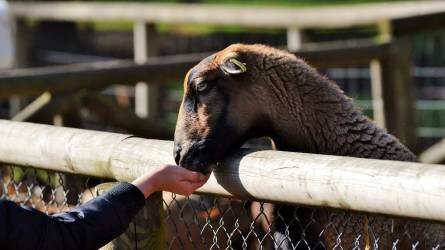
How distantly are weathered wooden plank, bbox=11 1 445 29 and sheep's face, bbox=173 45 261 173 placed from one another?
3.87m

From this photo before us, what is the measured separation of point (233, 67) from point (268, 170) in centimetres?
146

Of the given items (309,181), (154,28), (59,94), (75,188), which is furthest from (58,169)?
(154,28)

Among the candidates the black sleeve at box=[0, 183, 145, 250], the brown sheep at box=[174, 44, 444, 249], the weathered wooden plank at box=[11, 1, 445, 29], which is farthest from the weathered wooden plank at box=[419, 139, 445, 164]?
the black sleeve at box=[0, 183, 145, 250]

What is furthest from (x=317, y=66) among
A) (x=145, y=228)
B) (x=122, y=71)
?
(x=145, y=228)

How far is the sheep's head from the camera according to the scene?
171 inches

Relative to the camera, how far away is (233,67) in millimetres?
4492

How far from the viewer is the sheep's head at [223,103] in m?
4.33

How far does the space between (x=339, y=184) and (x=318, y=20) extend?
5.88m

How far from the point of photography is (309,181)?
9.56ft

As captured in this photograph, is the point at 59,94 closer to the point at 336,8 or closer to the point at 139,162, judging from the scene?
the point at 336,8

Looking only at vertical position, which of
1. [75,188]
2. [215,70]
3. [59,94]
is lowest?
[75,188]

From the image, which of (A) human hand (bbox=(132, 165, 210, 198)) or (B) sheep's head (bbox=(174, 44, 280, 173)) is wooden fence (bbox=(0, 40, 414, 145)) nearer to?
(B) sheep's head (bbox=(174, 44, 280, 173))

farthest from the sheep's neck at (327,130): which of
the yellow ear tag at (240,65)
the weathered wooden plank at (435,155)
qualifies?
the weathered wooden plank at (435,155)

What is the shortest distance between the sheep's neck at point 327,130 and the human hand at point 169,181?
1.16m
